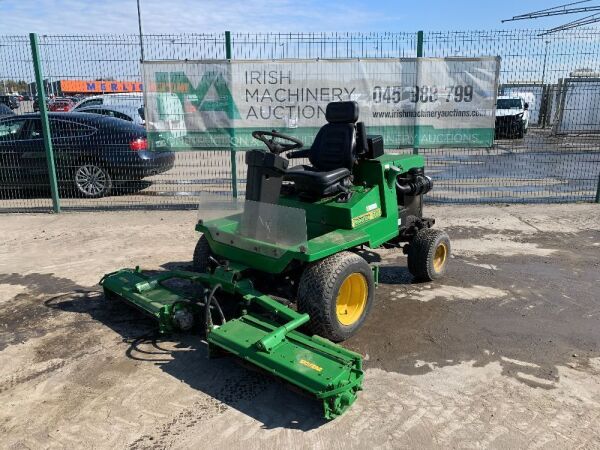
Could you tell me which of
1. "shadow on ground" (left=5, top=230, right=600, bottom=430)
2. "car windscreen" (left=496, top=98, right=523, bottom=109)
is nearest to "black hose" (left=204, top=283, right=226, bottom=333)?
"shadow on ground" (left=5, top=230, right=600, bottom=430)

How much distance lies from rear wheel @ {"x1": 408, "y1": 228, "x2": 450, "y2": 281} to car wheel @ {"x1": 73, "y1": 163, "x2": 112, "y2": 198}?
577 centimetres

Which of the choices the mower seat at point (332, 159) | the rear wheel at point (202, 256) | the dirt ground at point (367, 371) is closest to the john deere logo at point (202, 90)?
the dirt ground at point (367, 371)

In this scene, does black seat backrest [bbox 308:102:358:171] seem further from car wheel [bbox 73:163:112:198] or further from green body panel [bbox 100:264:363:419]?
car wheel [bbox 73:163:112:198]

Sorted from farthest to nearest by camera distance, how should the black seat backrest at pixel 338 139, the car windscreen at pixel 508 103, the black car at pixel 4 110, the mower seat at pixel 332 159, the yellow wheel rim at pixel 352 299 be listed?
the car windscreen at pixel 508 103 < the black car at pixel 4 110 < the black seat backrest at pixel 338 139 < the mower seat at pixel 332 159 < the yellow wheel rim at pixel 352 299

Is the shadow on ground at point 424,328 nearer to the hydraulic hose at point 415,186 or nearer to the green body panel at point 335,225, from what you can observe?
the green body panel at point 335,225

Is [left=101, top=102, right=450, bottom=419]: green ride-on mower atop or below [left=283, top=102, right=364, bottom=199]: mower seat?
below

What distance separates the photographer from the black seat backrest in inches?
177

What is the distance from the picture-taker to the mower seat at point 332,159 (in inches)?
166

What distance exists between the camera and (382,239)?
4480 millimetres

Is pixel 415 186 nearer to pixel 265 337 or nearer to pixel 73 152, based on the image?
pixel 265 337

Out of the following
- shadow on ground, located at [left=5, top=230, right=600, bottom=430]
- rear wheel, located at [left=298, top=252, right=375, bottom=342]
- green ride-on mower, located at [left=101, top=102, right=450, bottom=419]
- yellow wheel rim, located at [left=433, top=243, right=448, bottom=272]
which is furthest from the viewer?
yellow wheel rim, located at [left=433, top=243, right=448, bottom=272]

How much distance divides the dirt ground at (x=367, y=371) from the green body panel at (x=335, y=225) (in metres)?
0.73

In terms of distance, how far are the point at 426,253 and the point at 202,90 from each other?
14.4ft

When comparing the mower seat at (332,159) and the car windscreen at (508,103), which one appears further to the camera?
the car windscreen at (508,103)
